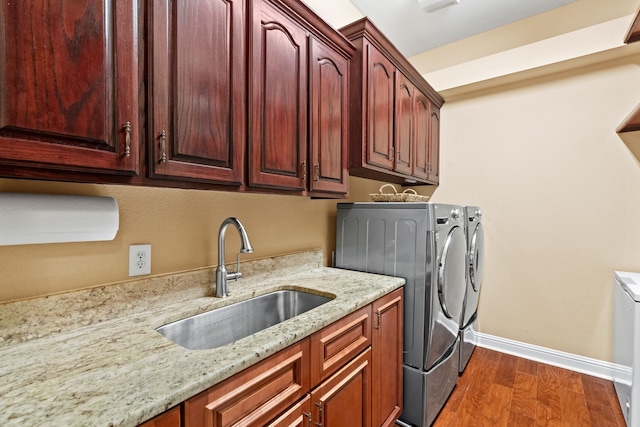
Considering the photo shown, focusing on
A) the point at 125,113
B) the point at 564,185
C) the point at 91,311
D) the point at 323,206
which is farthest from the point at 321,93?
the point at 564,185

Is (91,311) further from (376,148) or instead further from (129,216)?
(376,148)

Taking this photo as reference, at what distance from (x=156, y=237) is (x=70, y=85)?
66cm

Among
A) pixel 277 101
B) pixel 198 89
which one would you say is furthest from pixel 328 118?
pixel 198 89

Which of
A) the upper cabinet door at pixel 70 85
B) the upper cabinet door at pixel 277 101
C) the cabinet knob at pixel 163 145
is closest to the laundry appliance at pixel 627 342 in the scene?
the upper cabinet door at pixel 277 101

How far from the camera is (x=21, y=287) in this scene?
0.94 m

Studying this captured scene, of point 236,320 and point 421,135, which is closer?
point 236,320

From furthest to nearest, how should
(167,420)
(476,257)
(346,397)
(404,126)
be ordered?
1. (476,257)
2. (404,126)
3. (346,397)
4. (167,420)

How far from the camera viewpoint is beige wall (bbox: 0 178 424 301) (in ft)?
3.13

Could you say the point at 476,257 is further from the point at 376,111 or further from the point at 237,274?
the point at 237,274

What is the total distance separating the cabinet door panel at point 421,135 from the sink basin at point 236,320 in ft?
4.89

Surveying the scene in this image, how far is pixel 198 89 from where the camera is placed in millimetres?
1031

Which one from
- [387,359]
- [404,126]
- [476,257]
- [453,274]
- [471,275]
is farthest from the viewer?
[476,257]

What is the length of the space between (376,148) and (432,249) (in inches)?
28.4

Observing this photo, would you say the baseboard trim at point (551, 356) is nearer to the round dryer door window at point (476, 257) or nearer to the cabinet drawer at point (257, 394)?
the round dryer door window at point (476, 257)
